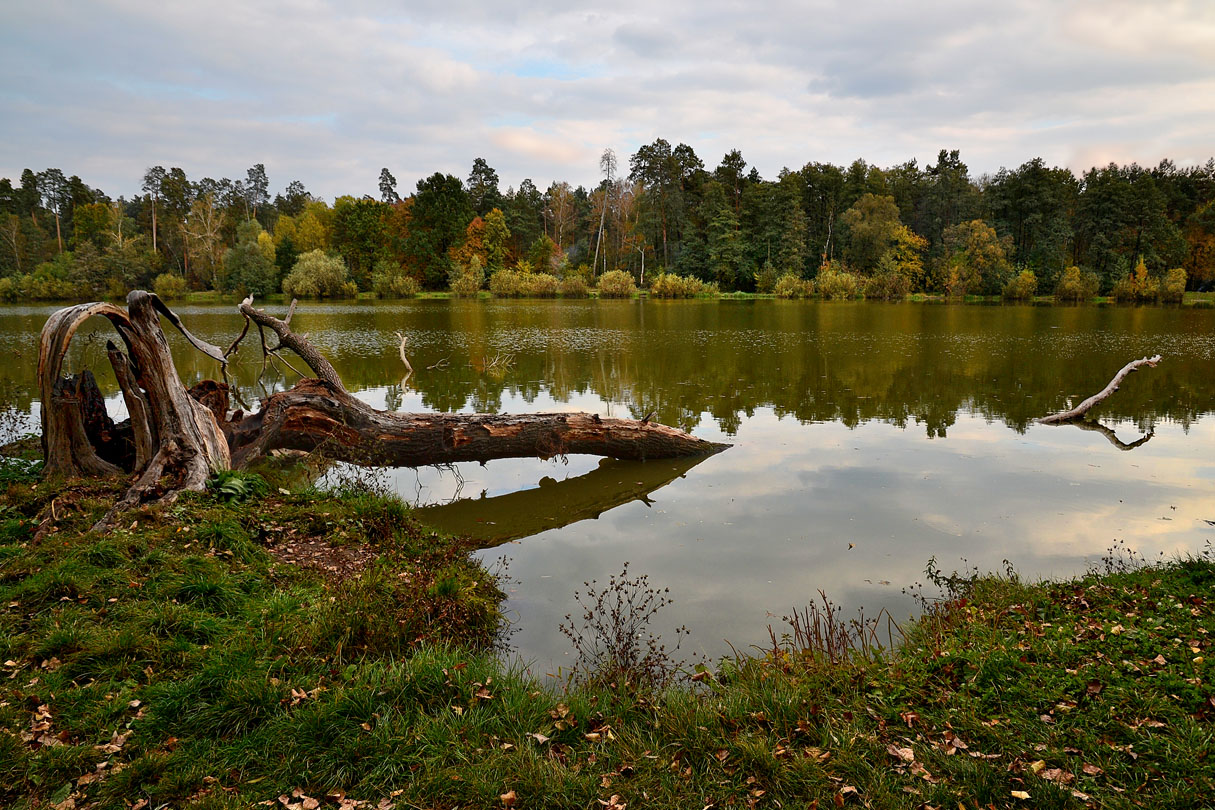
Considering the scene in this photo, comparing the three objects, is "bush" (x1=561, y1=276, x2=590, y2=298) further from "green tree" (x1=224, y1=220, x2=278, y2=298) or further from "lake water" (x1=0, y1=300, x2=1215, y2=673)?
"lake water" (x1=0, y1=300, x2=1215, y2=673)

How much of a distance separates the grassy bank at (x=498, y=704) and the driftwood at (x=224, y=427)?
1847mm

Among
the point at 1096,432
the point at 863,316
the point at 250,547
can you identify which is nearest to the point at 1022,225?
the point at 863,316

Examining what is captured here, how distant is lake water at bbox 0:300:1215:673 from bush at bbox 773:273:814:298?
4165 cm

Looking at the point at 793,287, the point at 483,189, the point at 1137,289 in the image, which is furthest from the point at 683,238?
the point at 1137,289

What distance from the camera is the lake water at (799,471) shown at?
6.95 m

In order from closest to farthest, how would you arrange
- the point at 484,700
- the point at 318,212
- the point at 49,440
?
the point at 484,700
the point at 49,440
the point at 318,212

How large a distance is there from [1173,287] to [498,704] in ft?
251

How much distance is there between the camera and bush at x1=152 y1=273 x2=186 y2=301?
64125mm

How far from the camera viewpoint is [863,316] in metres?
42.9

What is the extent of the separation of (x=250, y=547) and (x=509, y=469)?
16.9ft

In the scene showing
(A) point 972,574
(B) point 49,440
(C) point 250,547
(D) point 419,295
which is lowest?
(A) point 972,574

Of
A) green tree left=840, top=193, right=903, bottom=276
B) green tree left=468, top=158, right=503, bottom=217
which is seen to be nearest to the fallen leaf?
green tree left=840, top=193, right=903, bottom=276

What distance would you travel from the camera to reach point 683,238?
7650 centimetres

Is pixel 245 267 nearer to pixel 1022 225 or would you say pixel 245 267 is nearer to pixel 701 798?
pixel 701 798
